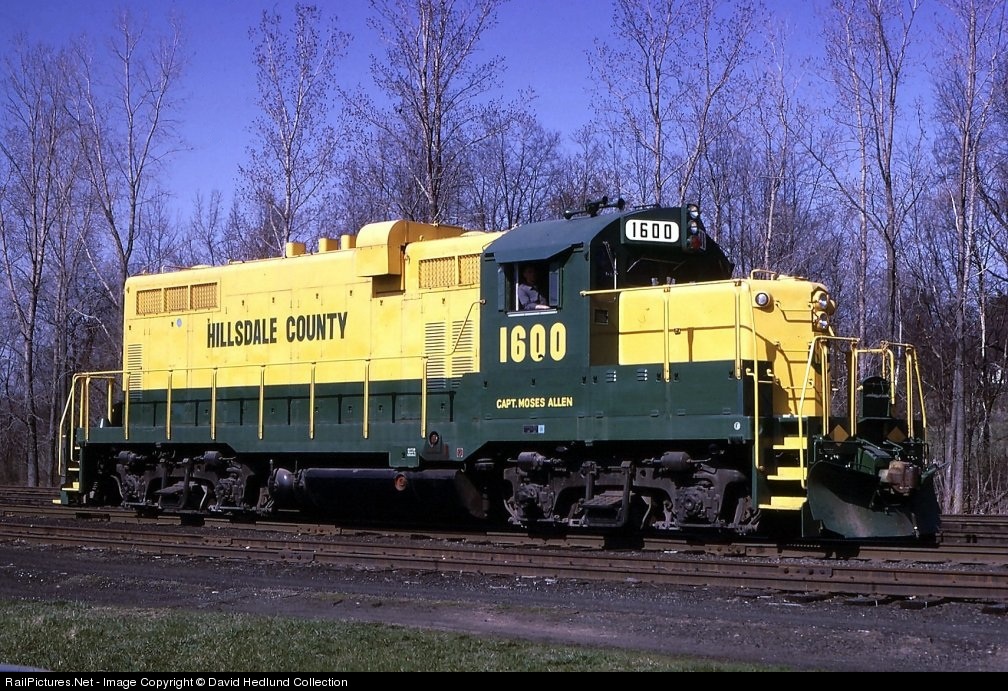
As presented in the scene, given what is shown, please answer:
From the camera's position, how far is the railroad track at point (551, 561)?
9917 mm

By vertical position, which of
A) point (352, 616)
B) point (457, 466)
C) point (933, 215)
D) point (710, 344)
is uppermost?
point (933, 215)

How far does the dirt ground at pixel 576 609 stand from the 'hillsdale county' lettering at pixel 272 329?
3.70 m

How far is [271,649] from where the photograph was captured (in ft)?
24.8

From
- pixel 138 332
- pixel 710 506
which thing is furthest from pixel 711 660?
pixel 138 332

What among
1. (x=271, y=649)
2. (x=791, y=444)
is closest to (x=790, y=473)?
(x=791, y=444)

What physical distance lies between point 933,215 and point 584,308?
70.2ft

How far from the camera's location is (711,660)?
23.8 feet

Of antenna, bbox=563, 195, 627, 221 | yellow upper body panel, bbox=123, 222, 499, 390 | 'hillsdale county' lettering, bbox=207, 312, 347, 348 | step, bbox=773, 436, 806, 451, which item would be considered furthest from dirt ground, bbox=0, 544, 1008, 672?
antenna, bbox=563, 195, 627, 221

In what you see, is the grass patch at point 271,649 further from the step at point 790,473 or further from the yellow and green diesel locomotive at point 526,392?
the yellow and green diesel locomotive at point 526,392

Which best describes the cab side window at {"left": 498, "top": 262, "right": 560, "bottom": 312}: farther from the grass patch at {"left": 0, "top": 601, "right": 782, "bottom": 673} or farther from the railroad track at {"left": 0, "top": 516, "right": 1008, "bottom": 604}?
the grass patch at {"left": 0, "top": 601, "right": 782, "bottom": 673}

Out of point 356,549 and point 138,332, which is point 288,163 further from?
point 356,549

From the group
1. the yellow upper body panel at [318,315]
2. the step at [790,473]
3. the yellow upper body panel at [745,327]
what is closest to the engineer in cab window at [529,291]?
the yellow upper body panel at [318,315]

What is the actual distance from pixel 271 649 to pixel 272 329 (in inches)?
354
